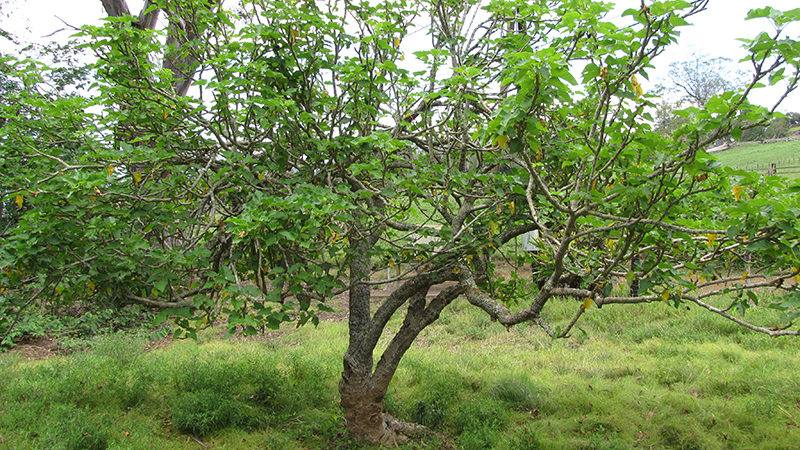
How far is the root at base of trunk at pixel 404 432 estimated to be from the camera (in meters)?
4.61

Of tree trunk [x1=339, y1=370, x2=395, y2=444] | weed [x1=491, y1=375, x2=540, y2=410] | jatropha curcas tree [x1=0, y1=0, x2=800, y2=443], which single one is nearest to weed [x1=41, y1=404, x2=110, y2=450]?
jatropha curcas tree [x1=0, y1=0, x2=800, y2=443]

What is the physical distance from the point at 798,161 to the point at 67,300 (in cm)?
2470

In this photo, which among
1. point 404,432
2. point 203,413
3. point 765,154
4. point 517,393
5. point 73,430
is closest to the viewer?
point 73,430

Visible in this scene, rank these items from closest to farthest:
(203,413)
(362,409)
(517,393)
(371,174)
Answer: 1. (371,174)
2. (362,409)
3. (203,413)
4. (517,393)

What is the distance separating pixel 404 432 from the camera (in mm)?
4832

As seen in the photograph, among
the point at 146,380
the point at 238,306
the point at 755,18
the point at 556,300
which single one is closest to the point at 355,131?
the point at 238,306

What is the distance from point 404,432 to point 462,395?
1.00 m

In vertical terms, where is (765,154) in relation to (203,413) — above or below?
above

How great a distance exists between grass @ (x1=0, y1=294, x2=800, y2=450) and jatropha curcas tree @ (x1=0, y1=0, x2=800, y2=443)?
115 centimetres

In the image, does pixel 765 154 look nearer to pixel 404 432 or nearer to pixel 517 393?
pixel 517 393

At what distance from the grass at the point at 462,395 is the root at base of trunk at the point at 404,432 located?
127 millimetres

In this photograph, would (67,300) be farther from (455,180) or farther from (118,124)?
(455,180)

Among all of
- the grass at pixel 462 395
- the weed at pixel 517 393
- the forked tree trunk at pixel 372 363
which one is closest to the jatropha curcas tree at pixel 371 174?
the forked tree trunk at pixel 372 363

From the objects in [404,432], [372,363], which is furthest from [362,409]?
[404,432]
